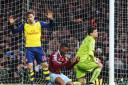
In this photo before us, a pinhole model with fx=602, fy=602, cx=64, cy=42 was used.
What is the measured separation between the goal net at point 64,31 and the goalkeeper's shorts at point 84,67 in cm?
185

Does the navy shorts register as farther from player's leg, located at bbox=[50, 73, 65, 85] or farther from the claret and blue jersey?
player's leg, located at bbox=[50, 73, 65, 85]

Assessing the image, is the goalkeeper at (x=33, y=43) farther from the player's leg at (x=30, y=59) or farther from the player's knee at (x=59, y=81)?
the player's knee at (x=59, y=81)

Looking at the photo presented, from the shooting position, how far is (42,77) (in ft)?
53.0

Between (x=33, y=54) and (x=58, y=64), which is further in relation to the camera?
(x=33, y=54)

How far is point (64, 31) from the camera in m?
16.7

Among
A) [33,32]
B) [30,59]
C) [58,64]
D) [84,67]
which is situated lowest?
[84,67]

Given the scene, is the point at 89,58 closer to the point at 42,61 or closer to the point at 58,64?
the point at 42,61

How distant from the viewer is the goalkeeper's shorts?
14.0 metres

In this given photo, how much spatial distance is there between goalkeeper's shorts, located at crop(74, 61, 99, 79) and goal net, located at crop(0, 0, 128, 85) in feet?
6.07

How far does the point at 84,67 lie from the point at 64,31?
2759mm

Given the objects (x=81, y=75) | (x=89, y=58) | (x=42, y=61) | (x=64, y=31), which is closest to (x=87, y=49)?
Answer: (x=89, y=58)

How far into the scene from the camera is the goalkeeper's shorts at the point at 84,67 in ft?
46.0

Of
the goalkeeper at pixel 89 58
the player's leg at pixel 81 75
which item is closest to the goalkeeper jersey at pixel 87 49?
the goalkeeper at pixel 89 58

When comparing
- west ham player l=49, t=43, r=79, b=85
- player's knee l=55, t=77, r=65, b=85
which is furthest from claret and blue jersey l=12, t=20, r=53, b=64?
player's knee l=55, t=77, r=65, b=85
